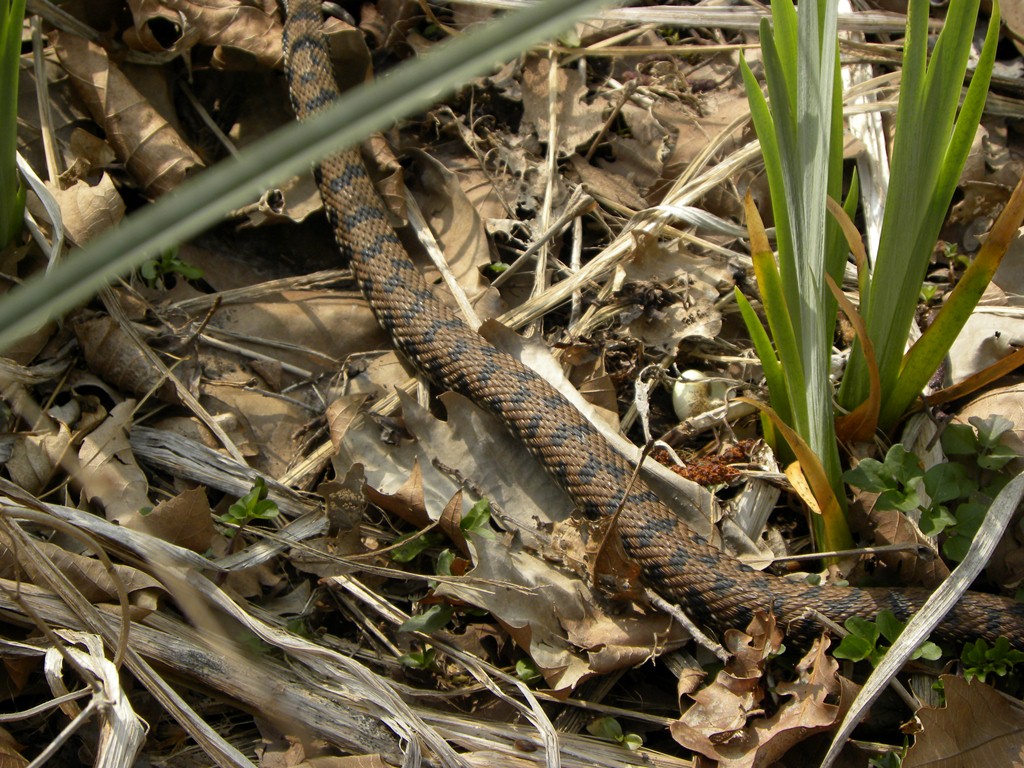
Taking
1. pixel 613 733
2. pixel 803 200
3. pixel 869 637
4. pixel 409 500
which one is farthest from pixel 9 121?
pixel 869 637

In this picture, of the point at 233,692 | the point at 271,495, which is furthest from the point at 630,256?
the point at 233,692

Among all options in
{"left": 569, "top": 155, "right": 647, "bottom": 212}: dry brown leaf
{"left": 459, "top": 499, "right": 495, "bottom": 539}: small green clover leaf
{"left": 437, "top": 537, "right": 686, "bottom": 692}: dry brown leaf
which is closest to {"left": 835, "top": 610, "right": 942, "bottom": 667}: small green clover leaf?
{"left": 437, "top": 537, "right": 686, "bottom": 692}: dry brown leaf

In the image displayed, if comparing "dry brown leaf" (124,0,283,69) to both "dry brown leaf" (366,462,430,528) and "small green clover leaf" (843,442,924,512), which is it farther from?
"small green clover leaf" (843,442,924,512)

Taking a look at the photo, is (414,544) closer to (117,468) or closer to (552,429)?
(552,429)

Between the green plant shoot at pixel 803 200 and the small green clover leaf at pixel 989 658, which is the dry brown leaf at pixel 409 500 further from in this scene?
the small green clover leaf at pixel 989 658

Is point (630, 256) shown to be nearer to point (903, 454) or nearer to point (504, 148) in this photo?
point (504, 148)

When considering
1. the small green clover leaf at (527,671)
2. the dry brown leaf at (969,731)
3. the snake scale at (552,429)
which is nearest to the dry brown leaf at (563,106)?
the snake scale at (552,429)
